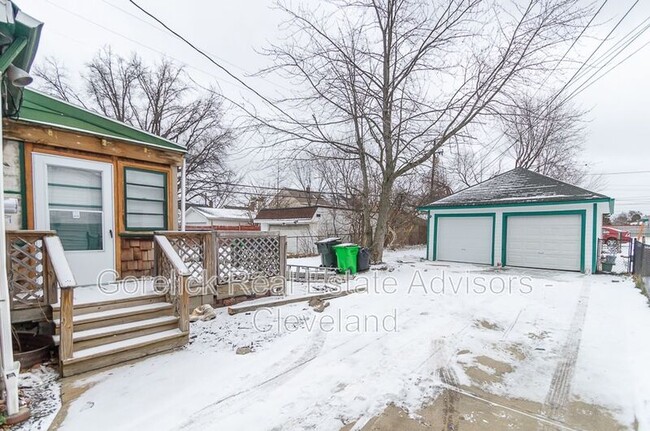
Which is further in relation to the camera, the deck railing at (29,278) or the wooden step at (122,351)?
the deck railing at (29,278)

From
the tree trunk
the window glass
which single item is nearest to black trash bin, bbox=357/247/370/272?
the tree trunk

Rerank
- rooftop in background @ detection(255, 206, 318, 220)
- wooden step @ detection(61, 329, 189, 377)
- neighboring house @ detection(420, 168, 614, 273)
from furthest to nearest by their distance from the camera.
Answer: rooftop in background @ detection(255, 206, 318, 220) → neighboring house @ detection(420, 168, 614, 273) → wooden step @ detection(61, 329, 189, 377)

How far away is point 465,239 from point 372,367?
35.3 feet

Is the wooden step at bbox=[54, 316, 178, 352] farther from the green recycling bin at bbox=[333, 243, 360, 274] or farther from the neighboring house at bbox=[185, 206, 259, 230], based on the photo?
the neighboring house at bbox=[185, 206, 259, 230]

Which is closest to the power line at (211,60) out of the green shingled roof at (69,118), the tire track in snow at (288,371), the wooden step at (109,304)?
the green shingled roof at (69,118)

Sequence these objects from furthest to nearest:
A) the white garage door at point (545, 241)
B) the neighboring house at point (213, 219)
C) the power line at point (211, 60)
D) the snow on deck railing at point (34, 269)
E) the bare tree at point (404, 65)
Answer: the neighboring house at point (213, 219), the white garage door at point (545, 241), the bare tree at point (404, 65), the power line at point (211, 60), the snow on deck railing at point (34, 269)

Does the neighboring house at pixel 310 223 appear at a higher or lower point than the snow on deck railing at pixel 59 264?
lower

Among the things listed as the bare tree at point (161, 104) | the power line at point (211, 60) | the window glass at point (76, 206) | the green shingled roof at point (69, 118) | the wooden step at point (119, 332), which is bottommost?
the wooden step at point (119, 332)

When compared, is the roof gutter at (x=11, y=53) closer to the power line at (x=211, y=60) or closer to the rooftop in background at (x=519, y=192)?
the power line at (x=211, y=60)

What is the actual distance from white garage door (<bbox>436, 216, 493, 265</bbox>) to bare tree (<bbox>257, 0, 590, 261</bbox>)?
4.22m

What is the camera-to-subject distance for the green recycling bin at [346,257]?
351 inches

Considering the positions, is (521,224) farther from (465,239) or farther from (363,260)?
(363,260)

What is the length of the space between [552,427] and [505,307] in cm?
370

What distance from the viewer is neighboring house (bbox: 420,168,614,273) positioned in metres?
10.1
